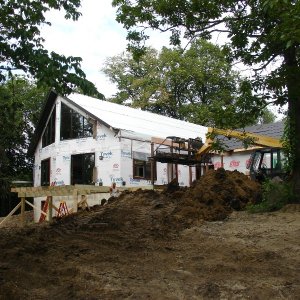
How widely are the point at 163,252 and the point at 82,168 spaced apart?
17.2 m

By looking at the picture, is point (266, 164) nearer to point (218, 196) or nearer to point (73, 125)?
point (218, 196)

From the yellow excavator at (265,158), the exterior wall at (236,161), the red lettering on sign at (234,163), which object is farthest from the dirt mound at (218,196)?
the red lettering on sign at (234,163)

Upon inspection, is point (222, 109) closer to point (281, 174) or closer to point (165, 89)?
point (281, 174)

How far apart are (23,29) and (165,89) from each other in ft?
116

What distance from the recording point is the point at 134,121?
26203 mm

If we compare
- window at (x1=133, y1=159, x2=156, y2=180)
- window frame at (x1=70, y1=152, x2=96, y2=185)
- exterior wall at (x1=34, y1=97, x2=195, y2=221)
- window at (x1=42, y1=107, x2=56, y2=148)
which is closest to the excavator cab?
window at (x1=133, y1=159, x2=156, y2=180)

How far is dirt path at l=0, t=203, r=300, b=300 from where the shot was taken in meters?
6.18

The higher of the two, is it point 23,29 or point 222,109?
point 23,29

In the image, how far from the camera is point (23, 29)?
333 inches

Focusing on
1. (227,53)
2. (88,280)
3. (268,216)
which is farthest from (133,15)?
(88,280)

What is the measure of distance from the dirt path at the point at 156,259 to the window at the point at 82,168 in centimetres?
1297

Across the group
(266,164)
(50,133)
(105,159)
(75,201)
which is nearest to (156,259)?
(75,201)

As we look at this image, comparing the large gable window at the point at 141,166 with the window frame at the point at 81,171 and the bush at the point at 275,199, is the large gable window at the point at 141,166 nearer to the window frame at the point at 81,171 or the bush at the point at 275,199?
the window frame at the point at 81,171

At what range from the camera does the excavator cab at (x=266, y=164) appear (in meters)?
16.7
